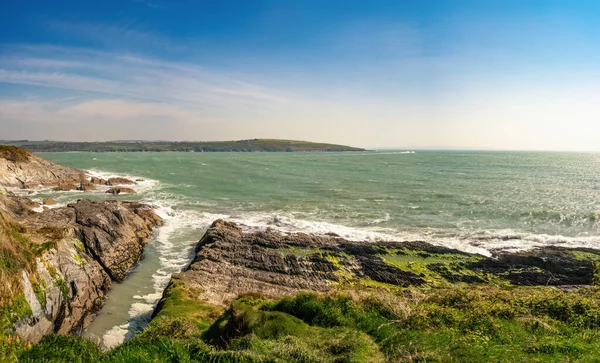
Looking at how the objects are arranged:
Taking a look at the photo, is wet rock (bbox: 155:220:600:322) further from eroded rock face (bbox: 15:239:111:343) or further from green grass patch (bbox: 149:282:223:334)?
eroded rock face (bbox: 15:239:111:343)

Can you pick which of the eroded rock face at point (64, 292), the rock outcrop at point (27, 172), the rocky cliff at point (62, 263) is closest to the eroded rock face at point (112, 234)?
the rocky cliff at point (62, 263)

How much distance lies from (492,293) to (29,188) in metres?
74.6

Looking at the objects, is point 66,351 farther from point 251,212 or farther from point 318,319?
point 251,212

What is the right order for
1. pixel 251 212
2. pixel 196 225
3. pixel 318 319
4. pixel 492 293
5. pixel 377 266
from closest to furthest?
pixel 318 319 < pixel 492 293 < pixel 377 266 < pixel 196 225 < pixel 251 212

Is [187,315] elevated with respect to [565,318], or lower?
lower

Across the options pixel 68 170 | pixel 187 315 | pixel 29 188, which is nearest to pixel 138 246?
pixel 187 315

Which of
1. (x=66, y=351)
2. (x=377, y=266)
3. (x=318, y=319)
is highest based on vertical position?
(x=66, y=351)

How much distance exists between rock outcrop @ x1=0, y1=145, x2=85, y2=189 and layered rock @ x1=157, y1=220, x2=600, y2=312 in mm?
51261

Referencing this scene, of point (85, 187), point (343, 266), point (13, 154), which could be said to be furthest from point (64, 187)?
point (343, 266)

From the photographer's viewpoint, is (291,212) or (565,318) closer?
(565,318)

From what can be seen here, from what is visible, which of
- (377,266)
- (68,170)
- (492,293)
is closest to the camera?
(492,293)

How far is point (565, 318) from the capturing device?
11.2 m

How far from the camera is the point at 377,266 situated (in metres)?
26.4

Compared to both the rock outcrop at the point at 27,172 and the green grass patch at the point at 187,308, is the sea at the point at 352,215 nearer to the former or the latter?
the green grass patch at the point at 187,308
